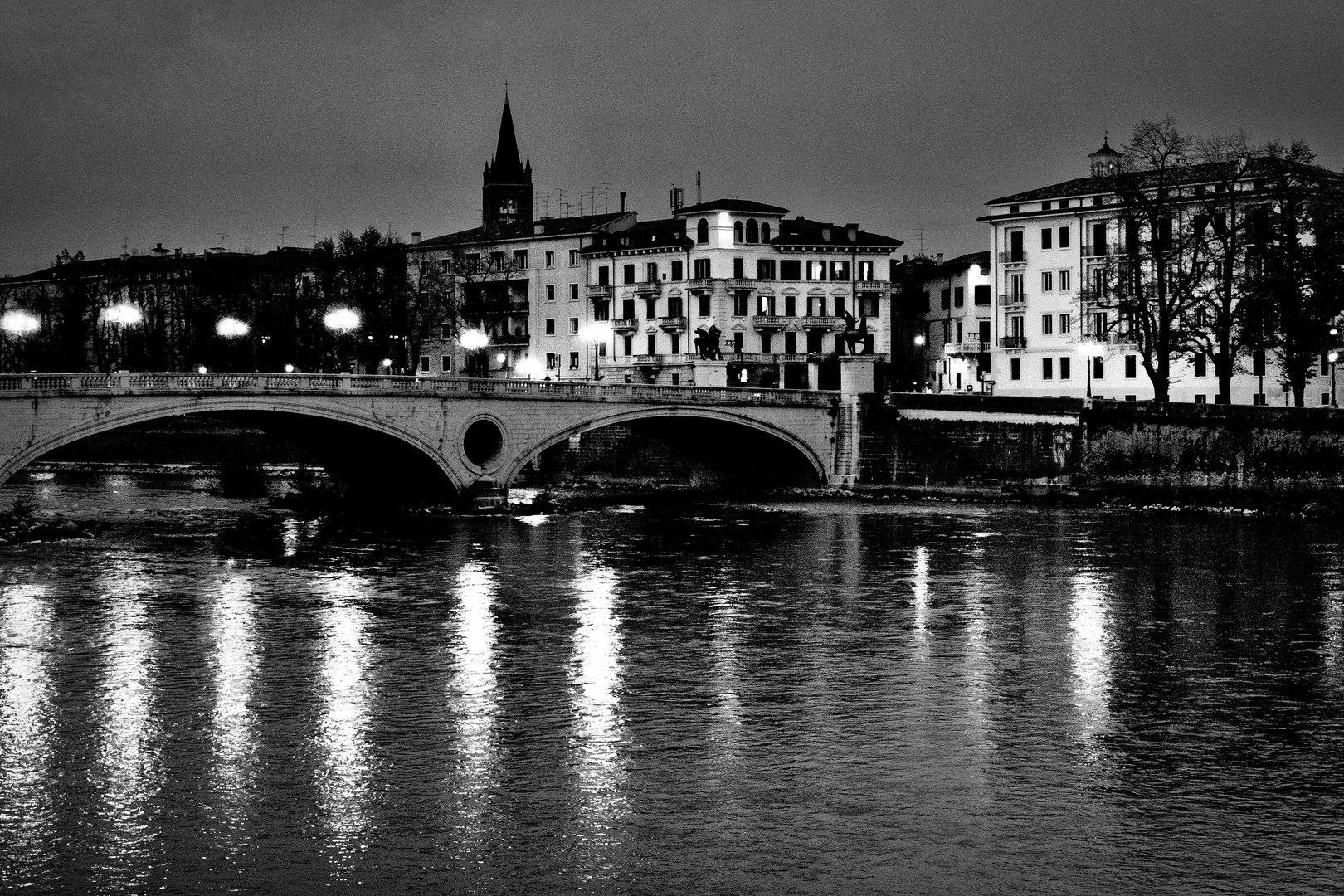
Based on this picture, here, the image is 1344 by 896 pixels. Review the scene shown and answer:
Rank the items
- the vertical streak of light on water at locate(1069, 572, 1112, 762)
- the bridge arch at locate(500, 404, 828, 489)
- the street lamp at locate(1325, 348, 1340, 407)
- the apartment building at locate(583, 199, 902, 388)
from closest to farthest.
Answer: the vertical streak of light on water at locate(1069, 572, 1112, 762) → the bridge arch at locate(500, 404, 828, 489) → the street lamp at locate(1325, 348, 1340, 407) → the apartment building at locate(583, 199, 902, 388)

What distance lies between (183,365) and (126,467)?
9.17m

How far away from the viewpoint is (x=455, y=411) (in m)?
55.6

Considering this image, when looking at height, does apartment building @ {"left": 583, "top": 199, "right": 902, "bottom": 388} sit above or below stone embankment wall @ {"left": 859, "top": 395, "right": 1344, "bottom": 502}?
above

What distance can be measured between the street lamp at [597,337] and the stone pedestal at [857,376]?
1305 cm

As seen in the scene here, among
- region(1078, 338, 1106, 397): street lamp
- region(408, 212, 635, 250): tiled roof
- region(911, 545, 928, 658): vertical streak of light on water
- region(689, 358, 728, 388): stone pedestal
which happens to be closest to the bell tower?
region(408, 212, 635, 250): tiled roof

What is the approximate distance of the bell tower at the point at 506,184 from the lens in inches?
5098

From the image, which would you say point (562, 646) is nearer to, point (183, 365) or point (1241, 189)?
point (1241, 189)

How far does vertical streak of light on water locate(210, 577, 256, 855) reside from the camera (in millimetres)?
19234

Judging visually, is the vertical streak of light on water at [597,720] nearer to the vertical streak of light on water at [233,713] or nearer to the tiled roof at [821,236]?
the vertical streak of light on water at [233,713]

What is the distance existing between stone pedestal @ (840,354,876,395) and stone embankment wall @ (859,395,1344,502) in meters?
0.70

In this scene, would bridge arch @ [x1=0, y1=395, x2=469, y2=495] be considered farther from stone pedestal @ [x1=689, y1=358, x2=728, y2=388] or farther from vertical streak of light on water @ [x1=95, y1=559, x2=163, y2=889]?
stone pedestal @ [x1=689, y1=358, x2=728, y2=388]

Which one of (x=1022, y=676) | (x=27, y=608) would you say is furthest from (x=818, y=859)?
(x=27, y=608)

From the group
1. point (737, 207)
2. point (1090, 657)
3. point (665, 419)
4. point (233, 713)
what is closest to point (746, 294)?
point (737, 207)

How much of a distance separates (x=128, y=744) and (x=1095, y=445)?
44761 millimetres
